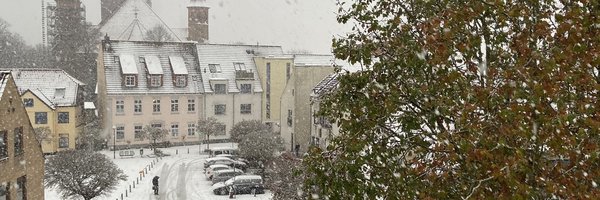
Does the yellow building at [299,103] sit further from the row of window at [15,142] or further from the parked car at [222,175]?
the row of window at [15,142]

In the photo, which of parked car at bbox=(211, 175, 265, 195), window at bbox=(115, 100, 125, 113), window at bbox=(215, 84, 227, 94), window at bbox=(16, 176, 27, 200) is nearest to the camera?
window at bbox=(16, 176, 27, 200)

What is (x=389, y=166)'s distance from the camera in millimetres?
7070

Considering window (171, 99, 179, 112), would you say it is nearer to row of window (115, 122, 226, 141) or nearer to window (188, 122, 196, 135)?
row of window (115, 122, 226, 141)

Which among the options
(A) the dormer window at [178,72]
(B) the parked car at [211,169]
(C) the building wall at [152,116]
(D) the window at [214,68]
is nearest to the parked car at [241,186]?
(B) the parked car at [211,169]

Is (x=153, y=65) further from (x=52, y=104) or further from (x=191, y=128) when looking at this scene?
(x=52, y=104)

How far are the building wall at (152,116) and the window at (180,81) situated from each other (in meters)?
0.91

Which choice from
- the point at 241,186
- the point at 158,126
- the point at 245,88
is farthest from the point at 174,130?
the point at 241,186

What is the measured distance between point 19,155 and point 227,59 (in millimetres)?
35433

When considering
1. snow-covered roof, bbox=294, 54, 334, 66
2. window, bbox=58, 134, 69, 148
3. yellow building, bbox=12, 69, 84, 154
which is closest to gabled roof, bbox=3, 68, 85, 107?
yellow building, bbox=12, 69, 84, 154

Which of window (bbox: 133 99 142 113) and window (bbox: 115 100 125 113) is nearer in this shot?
window (bbox: 115 100 125 113)

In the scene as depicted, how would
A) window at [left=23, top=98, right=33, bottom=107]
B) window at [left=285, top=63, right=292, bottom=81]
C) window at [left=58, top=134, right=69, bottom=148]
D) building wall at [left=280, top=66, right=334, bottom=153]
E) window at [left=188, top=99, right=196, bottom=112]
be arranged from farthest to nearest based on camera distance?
window at [left=285, top=63, right=292, bottom=81]
window at [left=188, top=99, right=196, bottom=112]
window at [left=58, top=134, right=69, bottom=148]
building wall at [left=280, top=66, right=334, bottom=153]
window at [left=23, top=98, right=33, bottom=107]

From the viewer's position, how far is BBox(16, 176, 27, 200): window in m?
18.7

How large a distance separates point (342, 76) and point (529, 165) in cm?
272

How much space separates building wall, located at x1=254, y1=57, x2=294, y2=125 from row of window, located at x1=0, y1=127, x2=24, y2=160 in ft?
111
